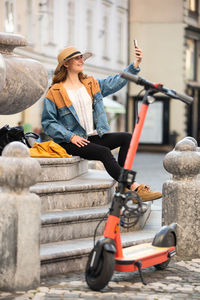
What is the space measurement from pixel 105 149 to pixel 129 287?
2054 mm

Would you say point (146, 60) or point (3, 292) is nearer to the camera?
point (3, 292)

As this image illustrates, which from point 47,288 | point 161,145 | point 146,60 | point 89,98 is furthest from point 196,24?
point 47,288

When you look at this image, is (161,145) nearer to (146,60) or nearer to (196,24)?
(146,60)

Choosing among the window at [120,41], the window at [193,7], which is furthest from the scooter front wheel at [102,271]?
the window at [193,7]

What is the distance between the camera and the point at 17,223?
5.37 metres

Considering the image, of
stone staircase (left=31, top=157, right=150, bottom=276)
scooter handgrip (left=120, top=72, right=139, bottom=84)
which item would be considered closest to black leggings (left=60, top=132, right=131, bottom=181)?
stone staircase (left=31, top=157, right=150, bottom=276)

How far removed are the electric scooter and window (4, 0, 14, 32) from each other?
65.0ft

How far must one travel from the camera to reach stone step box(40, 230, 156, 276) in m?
5.90

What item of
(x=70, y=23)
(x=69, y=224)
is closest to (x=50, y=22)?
(x=70, y=23)

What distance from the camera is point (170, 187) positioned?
268 inches

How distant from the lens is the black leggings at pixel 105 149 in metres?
7.32

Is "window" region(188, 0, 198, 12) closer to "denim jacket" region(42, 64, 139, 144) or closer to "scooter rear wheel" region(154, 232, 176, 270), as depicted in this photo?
"denim jacket" region(42, 64, 139, 144)

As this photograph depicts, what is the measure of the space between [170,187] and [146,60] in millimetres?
31712

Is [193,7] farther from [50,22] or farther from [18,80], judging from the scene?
[18,80]
